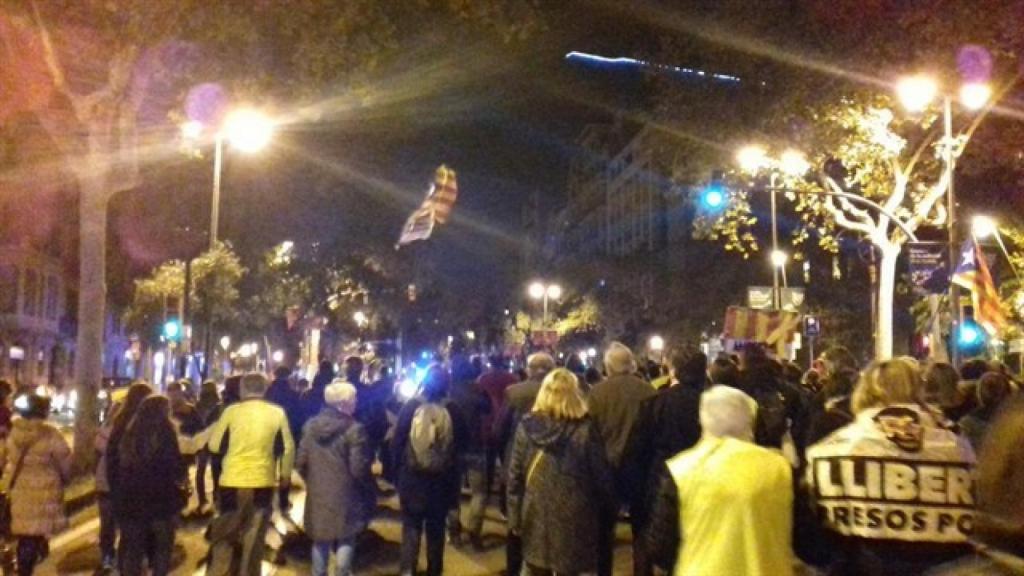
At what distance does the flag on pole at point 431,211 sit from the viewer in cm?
3759

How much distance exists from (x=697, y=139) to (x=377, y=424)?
11.7 metres

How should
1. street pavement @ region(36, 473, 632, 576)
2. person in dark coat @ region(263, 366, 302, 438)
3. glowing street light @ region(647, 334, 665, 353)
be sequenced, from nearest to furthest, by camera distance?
street pavement @ region(36, 473, 632, 576) < person in dark coat @ region(263, 366, 302, 438) < glowing street light @ region(647, 334, 665, 353)

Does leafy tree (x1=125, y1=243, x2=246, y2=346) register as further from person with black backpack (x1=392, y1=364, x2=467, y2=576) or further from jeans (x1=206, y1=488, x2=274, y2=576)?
jeans (x1=206, y1=488, x2=274, y2=576)

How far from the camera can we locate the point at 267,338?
5450cm

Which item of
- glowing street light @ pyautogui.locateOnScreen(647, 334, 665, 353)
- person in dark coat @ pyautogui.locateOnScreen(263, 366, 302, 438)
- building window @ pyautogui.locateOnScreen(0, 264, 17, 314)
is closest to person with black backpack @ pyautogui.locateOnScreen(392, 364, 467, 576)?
person in dark coat @ pyautogui.locateOnScreen(263, 366, 302, 438)

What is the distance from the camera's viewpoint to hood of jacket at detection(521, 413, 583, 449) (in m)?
7.34

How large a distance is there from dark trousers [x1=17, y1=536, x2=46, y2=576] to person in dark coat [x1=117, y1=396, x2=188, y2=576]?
784 mm

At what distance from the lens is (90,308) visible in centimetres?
1836

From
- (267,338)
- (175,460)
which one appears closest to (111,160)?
(175,460)

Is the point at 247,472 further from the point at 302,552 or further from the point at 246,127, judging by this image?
the point at 246,127

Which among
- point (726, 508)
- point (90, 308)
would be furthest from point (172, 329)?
point (726, 508)

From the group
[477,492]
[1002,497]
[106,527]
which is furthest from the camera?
[477,492]

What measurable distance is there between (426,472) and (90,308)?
10.3m

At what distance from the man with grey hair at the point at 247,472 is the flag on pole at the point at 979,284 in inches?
490
